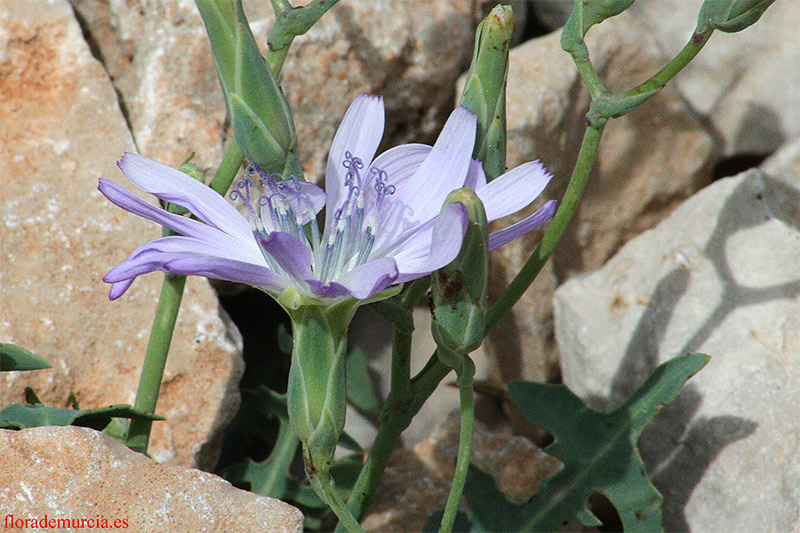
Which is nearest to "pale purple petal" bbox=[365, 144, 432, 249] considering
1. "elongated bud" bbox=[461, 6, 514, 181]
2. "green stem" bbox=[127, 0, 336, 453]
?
"elongated bud" bbox=[461, 6, 514, 181]

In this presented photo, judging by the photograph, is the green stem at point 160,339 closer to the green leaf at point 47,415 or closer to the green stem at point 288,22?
the green leaf at point 47,415

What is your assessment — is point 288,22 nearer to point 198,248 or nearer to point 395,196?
point 395,196

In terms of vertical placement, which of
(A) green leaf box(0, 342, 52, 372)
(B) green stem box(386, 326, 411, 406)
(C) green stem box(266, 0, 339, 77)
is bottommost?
(B) green stem box(386, 326, 411, 406)

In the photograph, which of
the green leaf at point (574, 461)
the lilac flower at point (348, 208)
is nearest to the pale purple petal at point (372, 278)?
the lilac flower at point (348, 208)

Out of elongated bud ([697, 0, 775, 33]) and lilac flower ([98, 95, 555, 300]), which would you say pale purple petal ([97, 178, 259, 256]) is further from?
elongated bud ([697, 0, 775, 33])

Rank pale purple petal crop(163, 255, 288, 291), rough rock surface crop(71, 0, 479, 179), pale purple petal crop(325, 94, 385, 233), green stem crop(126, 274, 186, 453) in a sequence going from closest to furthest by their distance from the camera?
pale purple petal crop(163, 255, 288, 291) → pale purple petal crop(325, 94, 385, 233) → green stem crop(126, 274, 186, 453) → rough rock surface crop(71, 0, 479, 179)
